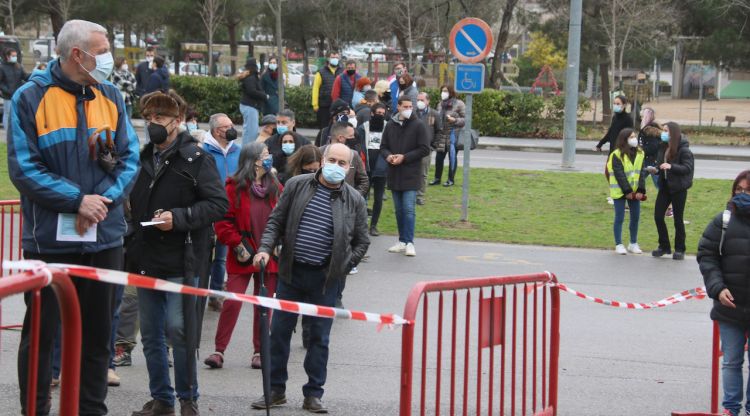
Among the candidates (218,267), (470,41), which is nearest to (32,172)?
(218,267)

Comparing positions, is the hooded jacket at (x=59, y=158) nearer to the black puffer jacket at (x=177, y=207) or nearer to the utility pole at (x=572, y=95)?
the black puffer jacket at (x=177, y=207)

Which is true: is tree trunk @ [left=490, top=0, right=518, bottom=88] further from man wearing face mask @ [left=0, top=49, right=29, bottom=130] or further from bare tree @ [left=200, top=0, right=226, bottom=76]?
Answer: man wearing face mask @ [left=0, top=49, right=29, bottom=130]

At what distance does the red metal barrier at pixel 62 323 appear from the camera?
391cm

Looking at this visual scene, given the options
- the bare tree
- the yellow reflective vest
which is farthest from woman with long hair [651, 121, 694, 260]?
the bare tree

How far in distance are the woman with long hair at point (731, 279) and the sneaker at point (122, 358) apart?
4056 mm

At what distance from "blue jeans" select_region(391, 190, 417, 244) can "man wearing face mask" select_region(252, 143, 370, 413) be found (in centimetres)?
556

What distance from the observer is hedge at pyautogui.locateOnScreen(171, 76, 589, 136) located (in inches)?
1136

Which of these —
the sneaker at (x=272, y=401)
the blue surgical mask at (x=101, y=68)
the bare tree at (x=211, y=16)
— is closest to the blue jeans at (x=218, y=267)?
the sneaker at (x=272, y=401)

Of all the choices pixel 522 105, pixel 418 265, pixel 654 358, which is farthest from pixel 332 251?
pixel 522 105

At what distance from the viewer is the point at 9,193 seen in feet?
51.2

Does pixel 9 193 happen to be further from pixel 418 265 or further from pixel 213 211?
pixel 213 211

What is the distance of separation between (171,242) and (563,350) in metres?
3.73

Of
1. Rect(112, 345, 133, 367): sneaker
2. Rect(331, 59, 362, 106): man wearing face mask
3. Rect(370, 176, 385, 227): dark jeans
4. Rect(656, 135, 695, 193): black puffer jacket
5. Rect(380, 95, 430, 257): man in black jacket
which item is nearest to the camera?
Rect(112, 345, 133, 367): sneaker

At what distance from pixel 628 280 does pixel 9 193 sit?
9068 mm
